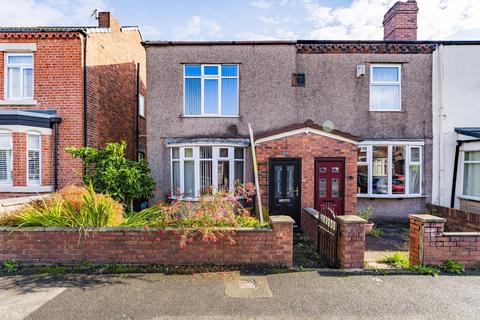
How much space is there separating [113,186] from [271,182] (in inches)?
180

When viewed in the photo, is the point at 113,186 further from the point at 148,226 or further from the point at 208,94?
the point at 208,94

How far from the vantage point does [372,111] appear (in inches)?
391

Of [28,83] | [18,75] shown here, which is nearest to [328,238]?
[28,83]

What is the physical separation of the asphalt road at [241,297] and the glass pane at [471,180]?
6460 mm

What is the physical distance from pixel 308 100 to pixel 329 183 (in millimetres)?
3337

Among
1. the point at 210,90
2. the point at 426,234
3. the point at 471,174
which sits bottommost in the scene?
the point at 426,234

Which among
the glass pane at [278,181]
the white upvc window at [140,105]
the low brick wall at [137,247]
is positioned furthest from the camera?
the white upvc window at [140,105]

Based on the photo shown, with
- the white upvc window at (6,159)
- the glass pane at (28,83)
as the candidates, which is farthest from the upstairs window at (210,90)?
the white upvc window at (6,159)

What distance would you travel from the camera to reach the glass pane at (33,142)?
902cm

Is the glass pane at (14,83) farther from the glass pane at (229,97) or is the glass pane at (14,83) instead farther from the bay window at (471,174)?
the bay window at (471,174)

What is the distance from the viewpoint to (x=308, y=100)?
991 cm

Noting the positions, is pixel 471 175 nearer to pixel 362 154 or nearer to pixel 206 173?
pixel 362 154

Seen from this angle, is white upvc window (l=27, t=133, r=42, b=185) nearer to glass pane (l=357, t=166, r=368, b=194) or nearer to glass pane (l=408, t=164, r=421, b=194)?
glass pane (l=357, t=166, r=368, b=194)

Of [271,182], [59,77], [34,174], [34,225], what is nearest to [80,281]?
[34,225]
